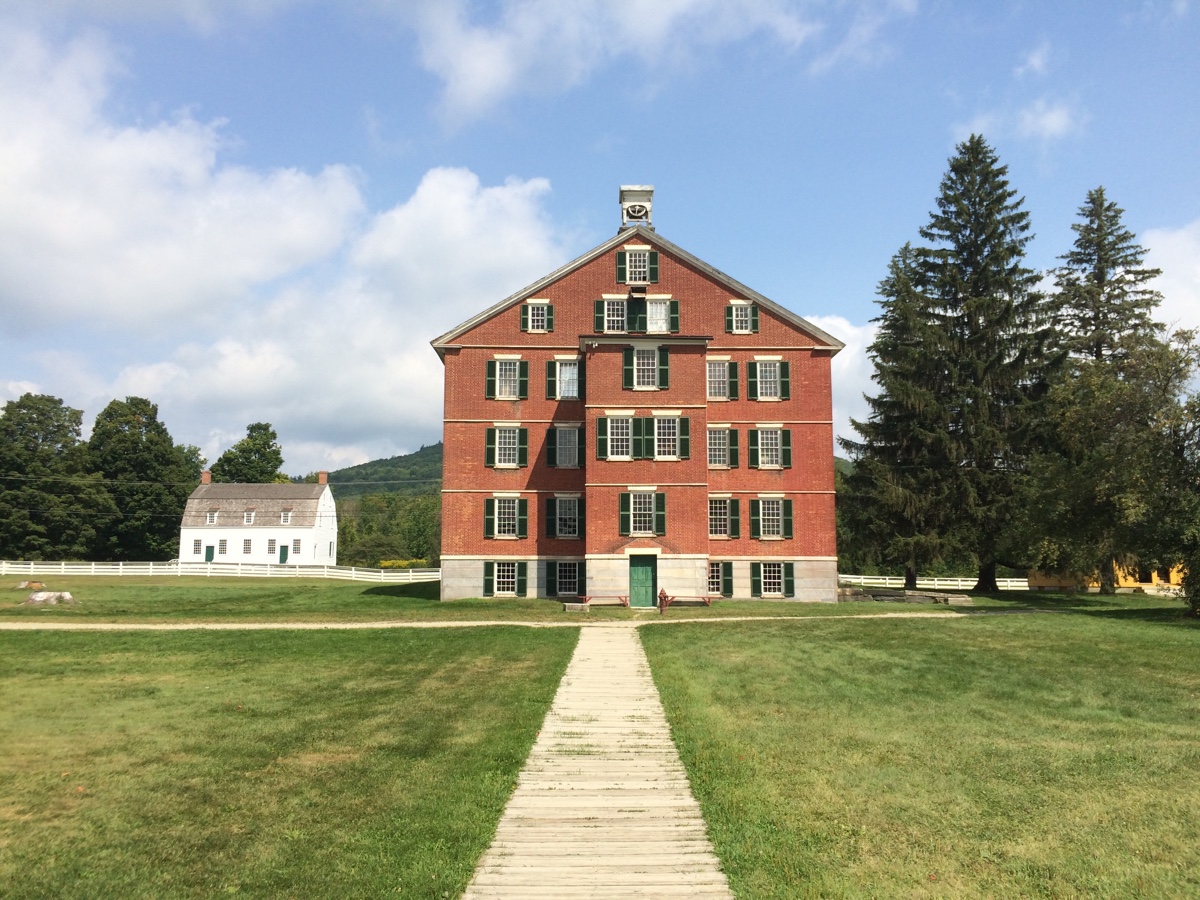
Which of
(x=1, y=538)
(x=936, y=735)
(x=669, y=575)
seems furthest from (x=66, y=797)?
(x=1, y=538)

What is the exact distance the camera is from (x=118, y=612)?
29.2m

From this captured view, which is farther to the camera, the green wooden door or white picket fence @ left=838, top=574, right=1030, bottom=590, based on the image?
white picket fence @ left=838, top=574, right=1030, bottom=590

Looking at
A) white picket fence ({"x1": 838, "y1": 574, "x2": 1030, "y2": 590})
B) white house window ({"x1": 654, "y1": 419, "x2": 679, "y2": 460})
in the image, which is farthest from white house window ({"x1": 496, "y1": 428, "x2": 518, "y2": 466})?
white picket fence ({"x1": 838, "y1": 574, "x2": 1030, "y2": 590})

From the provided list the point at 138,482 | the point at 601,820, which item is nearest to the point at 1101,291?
the point at 601,820

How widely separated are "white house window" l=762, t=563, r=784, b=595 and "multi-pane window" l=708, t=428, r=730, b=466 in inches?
192

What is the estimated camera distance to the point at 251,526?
70750 mm

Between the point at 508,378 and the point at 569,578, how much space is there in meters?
9.07

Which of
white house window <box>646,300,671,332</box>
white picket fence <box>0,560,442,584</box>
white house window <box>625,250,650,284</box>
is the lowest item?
white picket fence <box>0,560,442,584</box>

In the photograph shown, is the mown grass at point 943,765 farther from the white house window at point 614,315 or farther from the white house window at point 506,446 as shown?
the white house window at point 614,315

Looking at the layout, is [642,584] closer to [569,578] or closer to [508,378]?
[569,578]

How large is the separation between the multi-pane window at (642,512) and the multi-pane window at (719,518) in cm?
387

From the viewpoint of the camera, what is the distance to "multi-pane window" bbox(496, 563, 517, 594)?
35656mm

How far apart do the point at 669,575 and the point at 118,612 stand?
785 inches

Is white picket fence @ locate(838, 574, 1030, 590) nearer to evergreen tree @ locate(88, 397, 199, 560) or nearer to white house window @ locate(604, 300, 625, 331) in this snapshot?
white house window @ locate(604, 300, 625, 331)
